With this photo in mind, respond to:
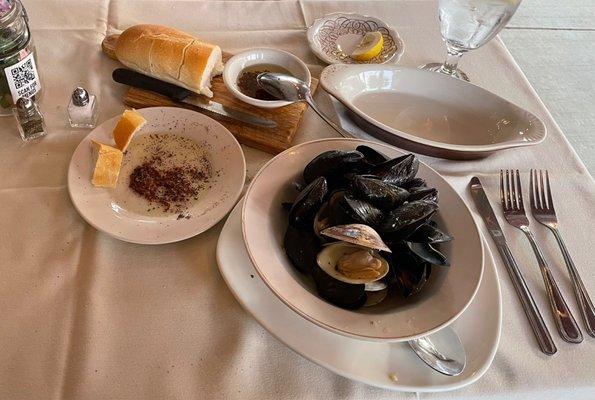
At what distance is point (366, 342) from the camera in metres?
0.54

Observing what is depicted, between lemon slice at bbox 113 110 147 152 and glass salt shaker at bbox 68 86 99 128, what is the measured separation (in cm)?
8

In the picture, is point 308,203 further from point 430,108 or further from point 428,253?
point 430,108

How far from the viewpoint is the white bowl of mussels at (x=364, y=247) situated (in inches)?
19.5

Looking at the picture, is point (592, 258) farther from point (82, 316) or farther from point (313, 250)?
Answer: point (82, 316)

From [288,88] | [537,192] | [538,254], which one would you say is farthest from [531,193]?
[288,88]

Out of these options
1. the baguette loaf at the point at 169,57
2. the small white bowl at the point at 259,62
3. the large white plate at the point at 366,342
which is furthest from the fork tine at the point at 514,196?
the baguette loaf at the point at 169,57

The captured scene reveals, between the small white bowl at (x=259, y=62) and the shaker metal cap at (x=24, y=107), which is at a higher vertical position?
the small white bowl at (x=259, y=62)

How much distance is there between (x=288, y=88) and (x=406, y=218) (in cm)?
41

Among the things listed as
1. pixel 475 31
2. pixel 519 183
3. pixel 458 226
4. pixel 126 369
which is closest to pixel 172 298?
pixel 126 369

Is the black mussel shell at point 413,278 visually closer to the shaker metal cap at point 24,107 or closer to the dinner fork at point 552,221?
the dinner fork at point 552,221

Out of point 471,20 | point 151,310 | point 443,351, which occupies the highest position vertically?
point 471,20

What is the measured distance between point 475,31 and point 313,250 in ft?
1.96

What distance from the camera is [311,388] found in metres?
0.52

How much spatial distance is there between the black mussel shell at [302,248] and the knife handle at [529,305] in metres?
0.29
